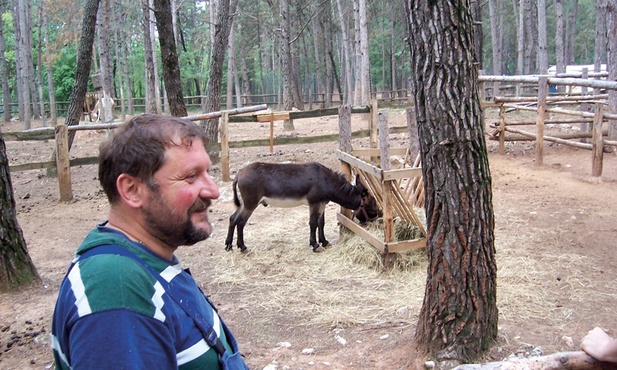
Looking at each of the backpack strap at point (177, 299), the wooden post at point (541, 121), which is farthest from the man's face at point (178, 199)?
the wooden post at point (541, 121)

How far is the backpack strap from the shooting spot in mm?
1411

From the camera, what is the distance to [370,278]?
18.8 ft

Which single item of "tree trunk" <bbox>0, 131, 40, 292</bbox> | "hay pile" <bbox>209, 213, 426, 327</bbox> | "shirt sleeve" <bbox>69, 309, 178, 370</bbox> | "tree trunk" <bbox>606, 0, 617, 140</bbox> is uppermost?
"tree trunk" <bbox>606, 0, 617, 140</bbox>

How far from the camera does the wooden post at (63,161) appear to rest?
30.7 ft

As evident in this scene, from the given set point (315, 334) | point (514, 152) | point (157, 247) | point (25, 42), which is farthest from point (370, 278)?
point (25, 42)

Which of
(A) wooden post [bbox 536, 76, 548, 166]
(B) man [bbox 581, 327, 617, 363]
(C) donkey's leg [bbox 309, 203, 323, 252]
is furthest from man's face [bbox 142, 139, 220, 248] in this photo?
(A) wooden post [bbox 536, 76, 548, 166]

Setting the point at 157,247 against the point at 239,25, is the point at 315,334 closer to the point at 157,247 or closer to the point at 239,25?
the point at 157,247

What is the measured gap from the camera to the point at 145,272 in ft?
4.61

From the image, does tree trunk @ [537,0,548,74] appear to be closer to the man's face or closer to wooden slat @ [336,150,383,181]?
wooden slat @ [336,150,383,181]

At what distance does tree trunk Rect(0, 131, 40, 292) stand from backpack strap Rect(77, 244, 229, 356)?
167 inches

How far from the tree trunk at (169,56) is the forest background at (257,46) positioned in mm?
1790

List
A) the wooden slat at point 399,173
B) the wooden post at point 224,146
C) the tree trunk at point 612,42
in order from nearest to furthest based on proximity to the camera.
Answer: the wooden slat at point 399,173
the wooden post at point 224,146
the tree trunk at point 612,42

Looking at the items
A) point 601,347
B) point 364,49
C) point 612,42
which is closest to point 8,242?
point 601,347

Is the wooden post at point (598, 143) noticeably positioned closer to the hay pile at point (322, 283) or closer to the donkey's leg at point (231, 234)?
the hay pile at point (322, 283)
